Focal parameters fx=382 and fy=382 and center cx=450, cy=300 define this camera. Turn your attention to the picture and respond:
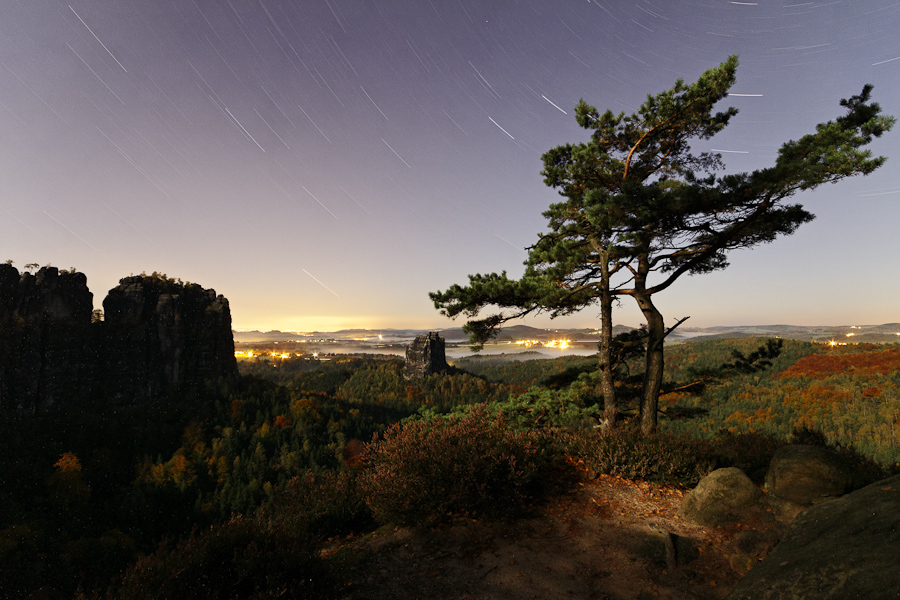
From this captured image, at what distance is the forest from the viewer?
15.3ft

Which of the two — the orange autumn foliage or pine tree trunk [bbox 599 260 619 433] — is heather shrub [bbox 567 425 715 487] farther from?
the orange autumn foliage

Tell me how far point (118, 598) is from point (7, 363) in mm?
132820

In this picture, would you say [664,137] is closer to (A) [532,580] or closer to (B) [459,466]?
(B) [459,466]

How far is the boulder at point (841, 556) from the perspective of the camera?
7.54 feet

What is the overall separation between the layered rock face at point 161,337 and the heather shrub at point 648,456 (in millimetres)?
139163

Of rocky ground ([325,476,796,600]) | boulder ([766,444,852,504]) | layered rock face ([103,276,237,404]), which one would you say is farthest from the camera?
layered rock face ([103,276,237,404])

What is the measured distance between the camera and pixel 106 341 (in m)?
110

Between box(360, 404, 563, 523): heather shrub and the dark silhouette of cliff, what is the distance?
132m

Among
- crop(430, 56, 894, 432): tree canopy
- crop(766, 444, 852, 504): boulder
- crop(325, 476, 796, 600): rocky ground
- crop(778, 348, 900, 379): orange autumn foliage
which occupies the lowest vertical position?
crop(778, 348, 900, 379): orange autumn foliage

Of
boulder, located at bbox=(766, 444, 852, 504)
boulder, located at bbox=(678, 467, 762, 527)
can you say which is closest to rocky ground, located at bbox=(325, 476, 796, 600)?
boulder, located at bbox=(678, 467, 762, 527)

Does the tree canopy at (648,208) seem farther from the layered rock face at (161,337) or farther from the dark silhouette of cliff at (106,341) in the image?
the layered rock face at (161,337)

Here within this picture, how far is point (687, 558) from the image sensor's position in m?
5.21

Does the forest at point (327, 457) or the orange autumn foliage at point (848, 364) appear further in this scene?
the orange autumn foliage at point (848, 364)

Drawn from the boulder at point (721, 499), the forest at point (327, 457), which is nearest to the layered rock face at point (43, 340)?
the forest at point (327, 457)
